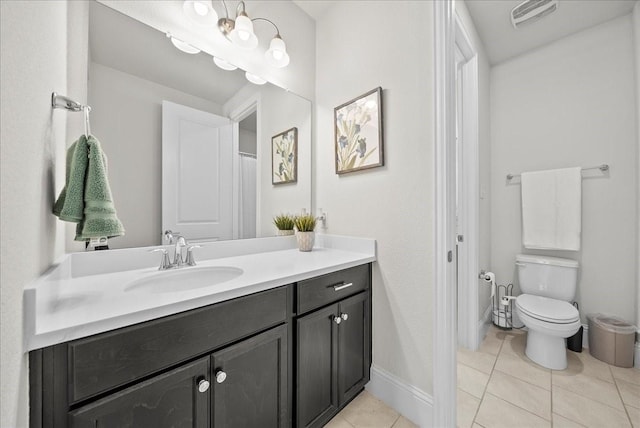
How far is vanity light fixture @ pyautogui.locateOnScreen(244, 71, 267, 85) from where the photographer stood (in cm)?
153

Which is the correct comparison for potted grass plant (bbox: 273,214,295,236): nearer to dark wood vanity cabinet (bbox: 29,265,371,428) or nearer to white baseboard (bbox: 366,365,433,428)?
dark wood vanity cabinet (bbox: 29,265,371,428)

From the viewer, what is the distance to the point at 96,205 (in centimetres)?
71

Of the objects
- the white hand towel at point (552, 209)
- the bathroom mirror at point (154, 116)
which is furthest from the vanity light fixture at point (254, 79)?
the white hand towel at point (552, 209)

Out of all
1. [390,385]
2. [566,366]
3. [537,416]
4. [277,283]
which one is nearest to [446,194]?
[277,283]

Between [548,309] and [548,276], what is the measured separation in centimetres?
44

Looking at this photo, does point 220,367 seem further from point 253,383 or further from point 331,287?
point 331,287

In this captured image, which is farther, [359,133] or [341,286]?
[359,133]

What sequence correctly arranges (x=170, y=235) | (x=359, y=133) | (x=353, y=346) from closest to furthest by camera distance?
(x=170, y=235) → (x=353, y=346) → (x=359, y=133)

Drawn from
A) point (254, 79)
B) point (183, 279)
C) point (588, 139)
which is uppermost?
point (254, 79)

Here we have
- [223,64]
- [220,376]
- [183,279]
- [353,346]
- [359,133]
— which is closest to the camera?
[220,376]

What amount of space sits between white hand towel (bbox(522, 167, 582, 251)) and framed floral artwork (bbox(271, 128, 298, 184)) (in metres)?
2.10

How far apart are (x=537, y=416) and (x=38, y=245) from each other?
7.13ft

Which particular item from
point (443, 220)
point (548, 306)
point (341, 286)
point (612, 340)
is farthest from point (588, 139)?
point (341, 286)

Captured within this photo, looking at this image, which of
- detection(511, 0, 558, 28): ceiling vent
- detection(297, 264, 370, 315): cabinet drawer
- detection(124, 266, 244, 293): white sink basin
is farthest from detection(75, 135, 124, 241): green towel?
detection(511, 0, 558, 28): ceiling vent
